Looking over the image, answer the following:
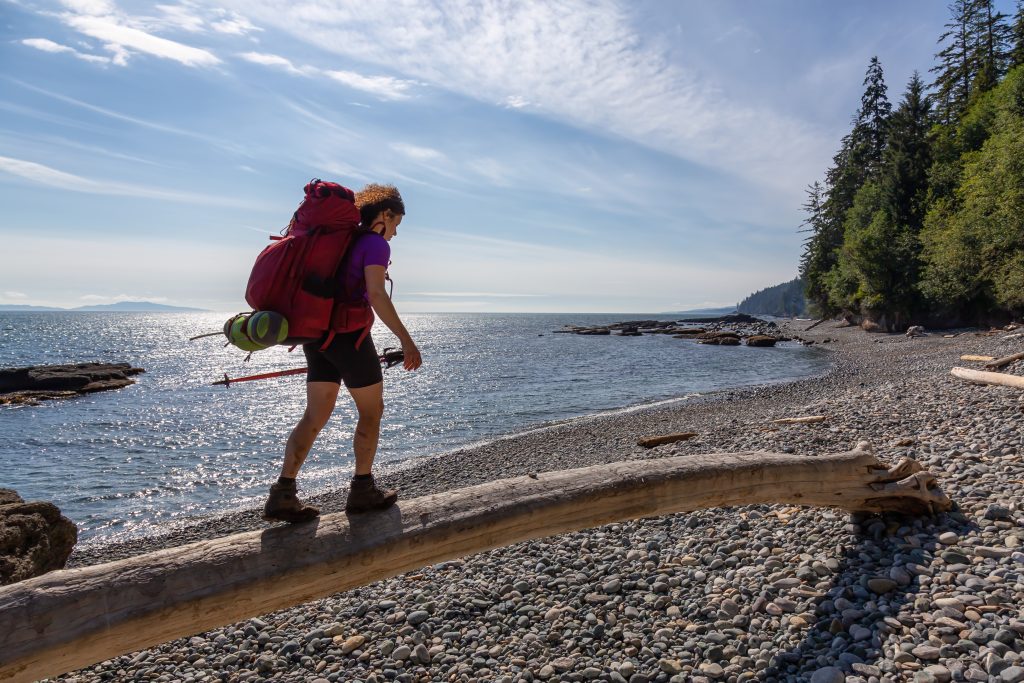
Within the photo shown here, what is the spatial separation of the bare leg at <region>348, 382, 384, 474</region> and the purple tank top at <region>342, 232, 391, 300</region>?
2.08 feet

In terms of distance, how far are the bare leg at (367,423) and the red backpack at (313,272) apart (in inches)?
14.1

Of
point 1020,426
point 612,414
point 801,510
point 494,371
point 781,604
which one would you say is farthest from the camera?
point 494,371

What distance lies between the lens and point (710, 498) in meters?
5.02

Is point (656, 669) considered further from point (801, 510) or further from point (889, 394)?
point (889, 394)

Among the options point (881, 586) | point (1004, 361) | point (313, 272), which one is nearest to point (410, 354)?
point (313, 272)

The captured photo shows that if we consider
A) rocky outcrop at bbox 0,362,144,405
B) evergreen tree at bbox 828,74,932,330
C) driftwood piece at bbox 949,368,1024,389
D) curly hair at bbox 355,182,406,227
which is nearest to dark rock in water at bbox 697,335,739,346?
evergreen tree at bbox 828,74,932,330

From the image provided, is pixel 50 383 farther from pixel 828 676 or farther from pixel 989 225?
pixel 989 225

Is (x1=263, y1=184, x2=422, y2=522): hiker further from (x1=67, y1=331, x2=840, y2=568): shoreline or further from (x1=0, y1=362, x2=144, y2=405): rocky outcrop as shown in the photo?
(x1=0, y1=362, x2=144, y2=405): rocky outcrop

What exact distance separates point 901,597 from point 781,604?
89cm

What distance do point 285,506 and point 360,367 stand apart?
104 cm

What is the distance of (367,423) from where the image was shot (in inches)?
148

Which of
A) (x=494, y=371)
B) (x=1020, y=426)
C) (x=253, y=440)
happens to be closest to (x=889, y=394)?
(x=1020, y=426)

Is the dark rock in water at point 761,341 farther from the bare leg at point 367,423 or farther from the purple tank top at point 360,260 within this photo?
the purple tank top at point 360,260

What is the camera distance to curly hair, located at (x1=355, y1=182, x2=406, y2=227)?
12.4 feet
